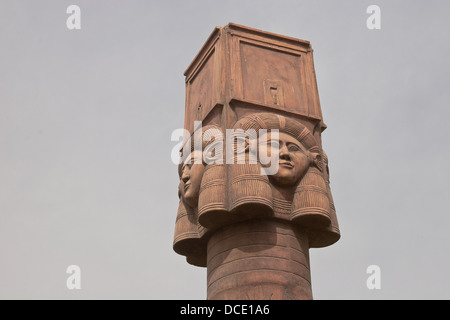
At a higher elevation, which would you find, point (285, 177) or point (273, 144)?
point (273, 144)

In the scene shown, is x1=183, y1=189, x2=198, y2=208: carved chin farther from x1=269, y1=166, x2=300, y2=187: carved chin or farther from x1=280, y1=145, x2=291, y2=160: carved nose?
x1=280, y1=145, x2=291, y2=160: carved nose

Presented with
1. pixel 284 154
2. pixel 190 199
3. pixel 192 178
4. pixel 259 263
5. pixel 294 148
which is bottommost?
pixel 259 263

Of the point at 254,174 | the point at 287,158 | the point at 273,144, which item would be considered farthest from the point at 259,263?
Result: the point at 273,144

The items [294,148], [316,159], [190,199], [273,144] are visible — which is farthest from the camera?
[190,199]

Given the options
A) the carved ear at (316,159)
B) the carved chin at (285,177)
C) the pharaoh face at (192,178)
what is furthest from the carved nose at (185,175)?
the carved ear at (316,159)

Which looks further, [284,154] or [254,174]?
[284,154]

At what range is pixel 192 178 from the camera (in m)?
11.4

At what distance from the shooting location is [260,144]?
11.1m

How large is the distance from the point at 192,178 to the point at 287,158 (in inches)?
65.4

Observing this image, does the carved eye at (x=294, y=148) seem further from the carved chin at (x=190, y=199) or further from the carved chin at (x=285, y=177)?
the carved chin at (x=190, y=199)

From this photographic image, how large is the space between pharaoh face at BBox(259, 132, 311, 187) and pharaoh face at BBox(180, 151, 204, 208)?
1.17m

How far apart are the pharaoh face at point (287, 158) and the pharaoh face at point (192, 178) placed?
117 centimetres

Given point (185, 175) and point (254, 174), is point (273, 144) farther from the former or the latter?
point (185, 175)
